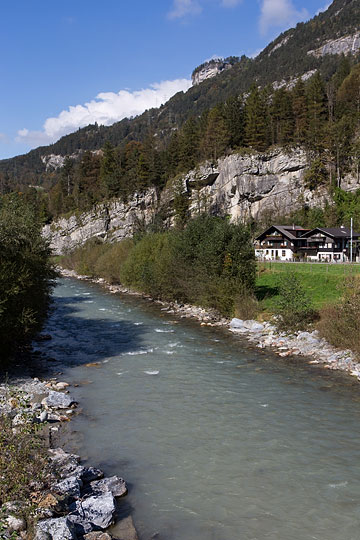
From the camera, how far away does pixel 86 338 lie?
88.9 feet

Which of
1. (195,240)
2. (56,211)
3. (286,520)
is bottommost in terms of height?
(286,520)

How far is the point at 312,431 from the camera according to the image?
1325cm

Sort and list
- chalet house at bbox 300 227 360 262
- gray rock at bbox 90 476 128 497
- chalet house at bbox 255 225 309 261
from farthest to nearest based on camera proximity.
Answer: chalet house at bbox 255 225 309 261
chalet house at bbox 300 227 360 262
gray rock at bbox 90 476 128 497

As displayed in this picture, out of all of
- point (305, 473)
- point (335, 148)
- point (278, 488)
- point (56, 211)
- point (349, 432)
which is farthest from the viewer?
point (56, 211)

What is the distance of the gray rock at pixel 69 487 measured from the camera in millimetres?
9188

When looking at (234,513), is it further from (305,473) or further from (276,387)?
(276,387)

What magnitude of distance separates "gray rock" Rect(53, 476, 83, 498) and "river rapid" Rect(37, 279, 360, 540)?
4.00 feet

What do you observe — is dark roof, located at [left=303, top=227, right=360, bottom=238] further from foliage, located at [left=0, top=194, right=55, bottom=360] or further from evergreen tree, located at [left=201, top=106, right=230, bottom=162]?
foliage, located at [left=0, top=194, right=55, bottom=360]

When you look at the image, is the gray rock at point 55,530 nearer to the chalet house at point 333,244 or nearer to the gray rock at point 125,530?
the gray rock at point 125,530

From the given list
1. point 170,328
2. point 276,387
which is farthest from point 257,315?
point 276,387

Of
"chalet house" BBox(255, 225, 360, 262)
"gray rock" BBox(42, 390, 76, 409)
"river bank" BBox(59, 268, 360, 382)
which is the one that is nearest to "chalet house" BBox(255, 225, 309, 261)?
"chalet house" BBox(255, 225, 360, 262)

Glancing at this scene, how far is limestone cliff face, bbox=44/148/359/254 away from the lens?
88.4 meters

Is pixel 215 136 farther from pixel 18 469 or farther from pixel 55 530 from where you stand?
pixel 55 530

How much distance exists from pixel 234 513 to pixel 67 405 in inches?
321
